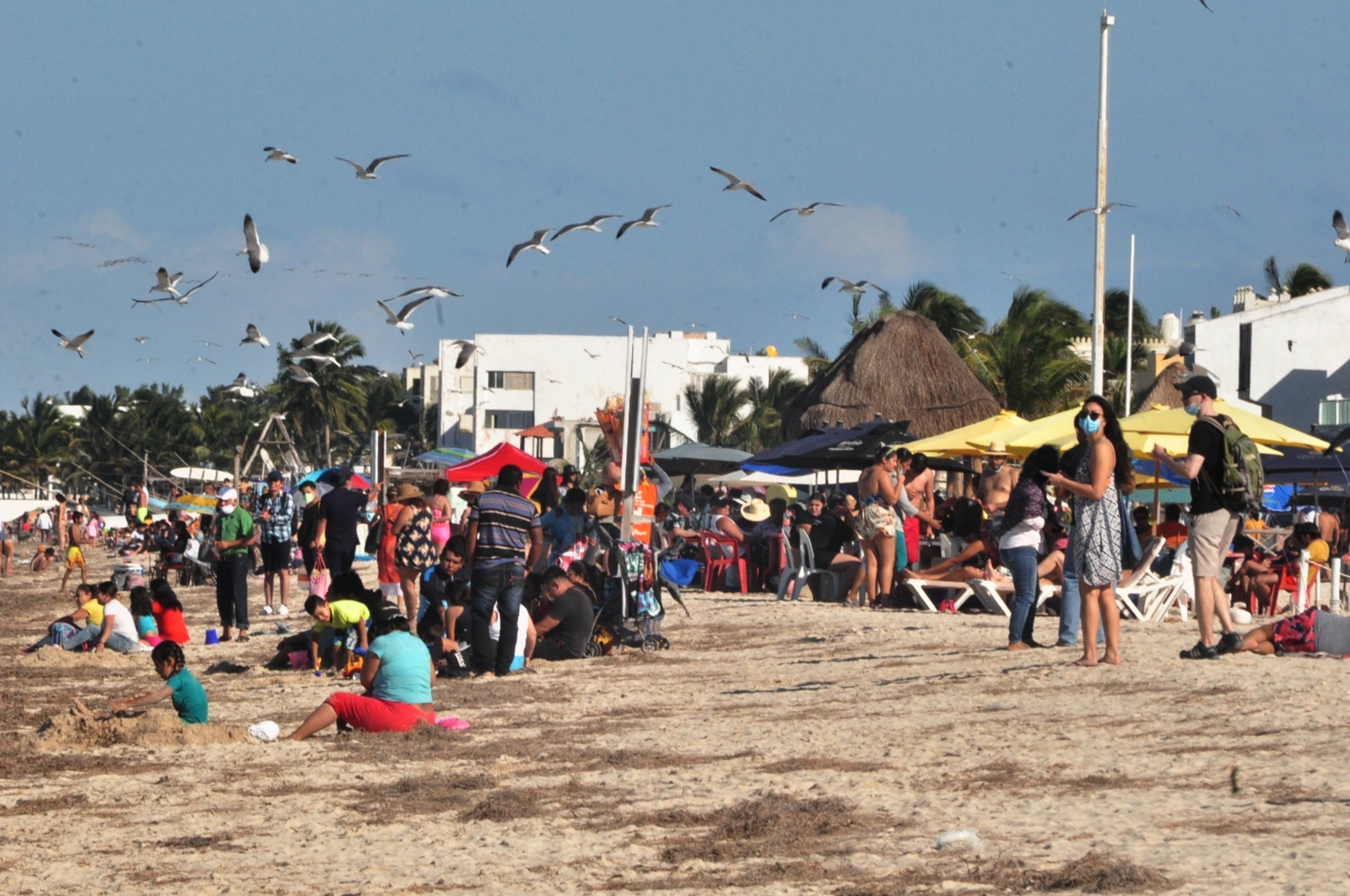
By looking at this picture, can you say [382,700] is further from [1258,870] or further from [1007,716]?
[1258,870]

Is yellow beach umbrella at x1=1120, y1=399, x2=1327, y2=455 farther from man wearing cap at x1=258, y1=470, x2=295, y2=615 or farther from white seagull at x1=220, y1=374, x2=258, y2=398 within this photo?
white seagull at x1=220, y1=374, x2=258, y2=398

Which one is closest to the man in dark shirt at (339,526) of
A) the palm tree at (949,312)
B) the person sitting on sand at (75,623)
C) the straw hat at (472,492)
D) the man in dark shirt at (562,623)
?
the straw hat at (472,492)

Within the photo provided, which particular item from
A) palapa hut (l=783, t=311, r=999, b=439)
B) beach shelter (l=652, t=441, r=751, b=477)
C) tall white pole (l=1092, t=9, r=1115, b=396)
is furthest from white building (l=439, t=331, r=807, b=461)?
tall white pole (l=1092, t=9, r=1115, b=396)

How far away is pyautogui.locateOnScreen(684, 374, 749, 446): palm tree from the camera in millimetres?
74062

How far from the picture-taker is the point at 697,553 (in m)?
20.9

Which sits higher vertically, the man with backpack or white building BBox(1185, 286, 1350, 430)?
white building BBox(1185, 286, 1350, 430)

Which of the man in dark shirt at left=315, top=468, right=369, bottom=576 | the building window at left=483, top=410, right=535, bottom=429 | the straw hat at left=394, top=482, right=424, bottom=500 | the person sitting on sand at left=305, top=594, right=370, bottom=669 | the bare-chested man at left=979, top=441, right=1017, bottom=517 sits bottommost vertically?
the person sitting on sand at left=305, top=594, right=370, bottom=669

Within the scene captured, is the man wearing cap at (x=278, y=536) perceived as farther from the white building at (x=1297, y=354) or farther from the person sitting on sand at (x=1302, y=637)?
the white building at (x=1297, y=354)

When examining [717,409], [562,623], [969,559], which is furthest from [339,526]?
[717,409]

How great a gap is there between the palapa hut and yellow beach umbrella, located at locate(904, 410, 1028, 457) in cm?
1127

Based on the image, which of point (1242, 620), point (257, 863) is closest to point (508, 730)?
point (257, 863)

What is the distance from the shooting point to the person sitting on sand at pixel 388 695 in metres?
8.68

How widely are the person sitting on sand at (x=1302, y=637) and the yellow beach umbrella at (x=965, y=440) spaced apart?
26.3 ft

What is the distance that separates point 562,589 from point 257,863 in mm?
6514
